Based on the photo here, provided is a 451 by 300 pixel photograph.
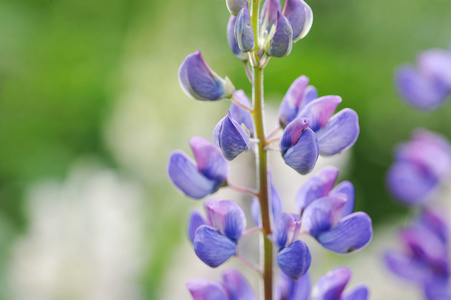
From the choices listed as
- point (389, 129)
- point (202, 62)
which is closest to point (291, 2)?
point (202, 62)

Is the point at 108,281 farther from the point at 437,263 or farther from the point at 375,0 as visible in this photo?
the point at 375,0

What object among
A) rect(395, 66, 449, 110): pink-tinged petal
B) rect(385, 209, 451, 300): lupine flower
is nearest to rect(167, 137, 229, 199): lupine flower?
rect(385, 209, 451, 300): lupine flower

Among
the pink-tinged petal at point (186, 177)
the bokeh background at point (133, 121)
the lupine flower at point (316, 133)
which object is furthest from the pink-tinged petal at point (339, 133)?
the bokeh background at point (133, 121)

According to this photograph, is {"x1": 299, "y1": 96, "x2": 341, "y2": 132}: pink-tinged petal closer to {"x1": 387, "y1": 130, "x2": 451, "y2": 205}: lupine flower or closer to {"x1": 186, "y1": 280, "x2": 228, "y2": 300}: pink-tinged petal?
{"x1": 186, "y1": 280, "x2": 228, "y2": 300}: pink-tinged petal

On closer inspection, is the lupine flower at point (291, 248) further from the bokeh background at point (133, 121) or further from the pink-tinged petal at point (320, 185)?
the bokeh background at point (133, 121)

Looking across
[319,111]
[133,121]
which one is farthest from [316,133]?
[133,121]

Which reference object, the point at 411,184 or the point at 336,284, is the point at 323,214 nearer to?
the point at 336,284

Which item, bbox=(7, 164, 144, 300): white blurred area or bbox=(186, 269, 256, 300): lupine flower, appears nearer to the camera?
bbox=(186, 269, 256, 300): lupine flower
